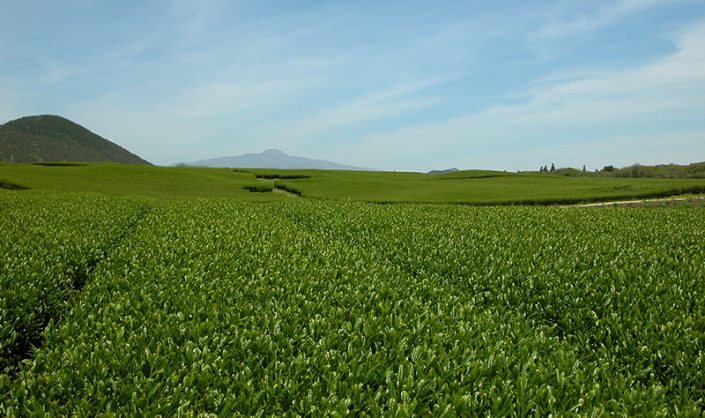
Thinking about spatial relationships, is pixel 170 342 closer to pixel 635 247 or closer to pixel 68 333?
pixel 68 333

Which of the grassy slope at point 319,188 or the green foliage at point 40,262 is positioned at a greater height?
the grassy slope at point 319,188

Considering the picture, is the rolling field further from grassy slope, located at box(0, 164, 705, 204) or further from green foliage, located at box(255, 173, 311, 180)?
green foliage, located at box(255, 173, 311, 180)

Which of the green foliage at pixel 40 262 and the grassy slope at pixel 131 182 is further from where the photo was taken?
the grassy slope at pixel 131 182

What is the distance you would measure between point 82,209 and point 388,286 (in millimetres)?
18672

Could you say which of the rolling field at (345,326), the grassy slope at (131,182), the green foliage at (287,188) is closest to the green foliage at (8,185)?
the grassy slope at (131,182)

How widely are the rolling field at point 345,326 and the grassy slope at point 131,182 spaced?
116ft

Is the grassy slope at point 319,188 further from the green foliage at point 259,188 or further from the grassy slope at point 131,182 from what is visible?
the green foliage at point 259,188

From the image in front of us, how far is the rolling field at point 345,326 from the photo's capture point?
15.6ft

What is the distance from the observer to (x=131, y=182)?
2183 inches

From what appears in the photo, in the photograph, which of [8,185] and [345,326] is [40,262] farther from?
[8,185]

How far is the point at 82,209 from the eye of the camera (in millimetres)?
20812

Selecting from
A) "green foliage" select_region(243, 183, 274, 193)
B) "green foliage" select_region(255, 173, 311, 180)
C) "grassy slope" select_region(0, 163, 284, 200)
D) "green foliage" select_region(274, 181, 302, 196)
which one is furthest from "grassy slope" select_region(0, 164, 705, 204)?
"green foliage" select_region(255, 173, 311, 180)

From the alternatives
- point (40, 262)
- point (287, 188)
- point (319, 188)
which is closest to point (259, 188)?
point (287, 188)

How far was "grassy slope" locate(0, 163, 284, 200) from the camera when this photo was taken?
46.9m
